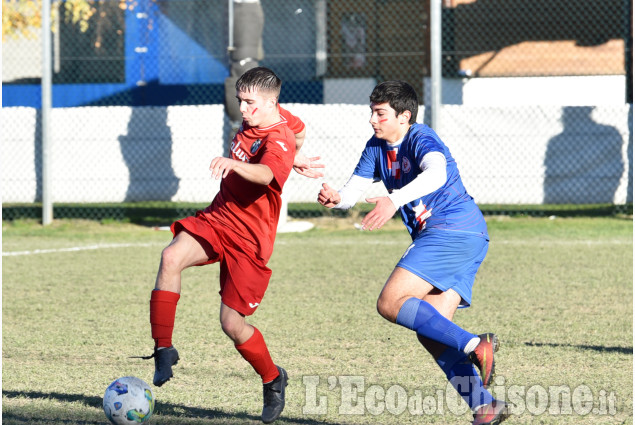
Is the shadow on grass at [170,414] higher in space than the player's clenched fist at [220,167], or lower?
lower

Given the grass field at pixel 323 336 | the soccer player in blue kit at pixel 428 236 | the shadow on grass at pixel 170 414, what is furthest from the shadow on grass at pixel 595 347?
the shadow on grass at pixel 170 414

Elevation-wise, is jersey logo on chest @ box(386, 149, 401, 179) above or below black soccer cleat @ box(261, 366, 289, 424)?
above

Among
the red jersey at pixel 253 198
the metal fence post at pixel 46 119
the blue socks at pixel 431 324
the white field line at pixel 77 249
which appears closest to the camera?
the blue socks at pixel 431 324

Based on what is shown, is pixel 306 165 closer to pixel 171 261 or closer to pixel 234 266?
pixel 234 266

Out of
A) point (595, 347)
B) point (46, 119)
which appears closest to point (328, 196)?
point (595, 347)

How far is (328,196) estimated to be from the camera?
15.0ft

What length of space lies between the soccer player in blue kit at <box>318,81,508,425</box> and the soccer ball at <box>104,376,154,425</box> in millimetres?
1199

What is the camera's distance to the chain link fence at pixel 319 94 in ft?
44.0

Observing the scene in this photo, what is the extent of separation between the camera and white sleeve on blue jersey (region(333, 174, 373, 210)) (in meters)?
4.84

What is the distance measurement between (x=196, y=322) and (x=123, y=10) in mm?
16220

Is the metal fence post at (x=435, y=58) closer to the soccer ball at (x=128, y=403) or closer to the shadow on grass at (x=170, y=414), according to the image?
the shadow on grass at (x=170, y=414)

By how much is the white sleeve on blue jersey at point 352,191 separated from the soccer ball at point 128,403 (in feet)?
4.46

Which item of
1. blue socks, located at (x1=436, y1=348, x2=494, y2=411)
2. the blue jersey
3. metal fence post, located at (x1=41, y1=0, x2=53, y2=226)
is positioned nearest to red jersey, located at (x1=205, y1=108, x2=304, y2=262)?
the blue jersey

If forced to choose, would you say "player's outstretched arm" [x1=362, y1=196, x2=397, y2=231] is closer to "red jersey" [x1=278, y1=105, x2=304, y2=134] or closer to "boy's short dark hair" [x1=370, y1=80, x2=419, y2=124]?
"boy's short dark hair" [x1=370, y1=80, x2=419, y2=124]
